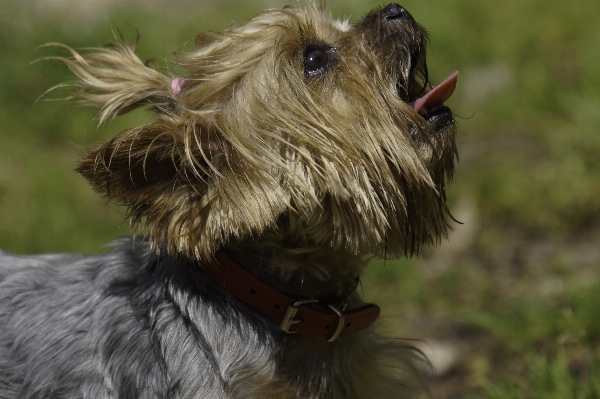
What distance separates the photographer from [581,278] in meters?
4.32

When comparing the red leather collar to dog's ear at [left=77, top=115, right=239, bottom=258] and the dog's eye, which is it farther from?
the dog's eye

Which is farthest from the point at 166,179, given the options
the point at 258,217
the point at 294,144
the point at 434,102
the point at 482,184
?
the point at 482,184

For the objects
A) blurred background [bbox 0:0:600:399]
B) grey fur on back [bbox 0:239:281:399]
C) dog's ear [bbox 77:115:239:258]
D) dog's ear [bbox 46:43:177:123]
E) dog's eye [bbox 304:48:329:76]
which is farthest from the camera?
blurred background [bbox 0:0:600:399]

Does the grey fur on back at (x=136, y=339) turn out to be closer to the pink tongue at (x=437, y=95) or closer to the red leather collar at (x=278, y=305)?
the red leather collar at (x=278, y=305)

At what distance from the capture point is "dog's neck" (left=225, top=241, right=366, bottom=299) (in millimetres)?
2721

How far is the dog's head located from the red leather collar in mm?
137

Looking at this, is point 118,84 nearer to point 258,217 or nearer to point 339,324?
point 258,217

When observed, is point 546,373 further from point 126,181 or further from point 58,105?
point 58,105

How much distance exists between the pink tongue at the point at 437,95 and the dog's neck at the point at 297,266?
60 centimetres

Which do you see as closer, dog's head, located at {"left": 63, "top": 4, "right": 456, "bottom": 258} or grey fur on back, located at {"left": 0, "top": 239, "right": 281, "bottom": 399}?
dog's head, located at {"left": 63, "top": 4, "right": 456, "bottom": 258}

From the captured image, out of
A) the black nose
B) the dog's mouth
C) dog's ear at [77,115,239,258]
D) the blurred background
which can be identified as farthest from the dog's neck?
the black nose

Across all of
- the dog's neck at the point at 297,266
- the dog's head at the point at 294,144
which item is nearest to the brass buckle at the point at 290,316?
the dog's neck at the point at 297,266

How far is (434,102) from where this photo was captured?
2.79 m

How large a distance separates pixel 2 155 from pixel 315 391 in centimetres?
464
